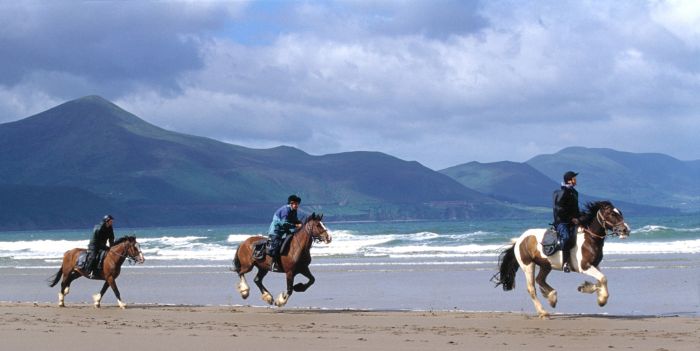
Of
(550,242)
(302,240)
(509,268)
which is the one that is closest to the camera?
(550,242)

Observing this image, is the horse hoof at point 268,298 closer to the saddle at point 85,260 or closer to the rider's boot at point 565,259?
the saddle at point 85,260

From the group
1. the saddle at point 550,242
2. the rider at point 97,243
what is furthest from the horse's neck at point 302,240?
the saddle at point 550,242

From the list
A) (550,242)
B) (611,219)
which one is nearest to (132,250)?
(550,242)

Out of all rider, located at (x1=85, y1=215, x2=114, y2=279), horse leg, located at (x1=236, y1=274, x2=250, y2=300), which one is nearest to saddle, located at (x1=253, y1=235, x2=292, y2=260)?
horse leg, located at (x1=236, y1=274, x2=250, y2=300)

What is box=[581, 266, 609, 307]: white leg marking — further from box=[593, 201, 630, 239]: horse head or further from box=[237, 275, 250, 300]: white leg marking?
box=[237, 275, 250, 300]: white leg marking

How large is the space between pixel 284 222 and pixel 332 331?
469cm

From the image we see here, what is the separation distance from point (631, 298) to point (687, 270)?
24.4 feet

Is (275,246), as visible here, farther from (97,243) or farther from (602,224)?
(602,224)

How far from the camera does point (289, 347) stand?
12.8m

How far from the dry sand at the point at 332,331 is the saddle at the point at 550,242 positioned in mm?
1015

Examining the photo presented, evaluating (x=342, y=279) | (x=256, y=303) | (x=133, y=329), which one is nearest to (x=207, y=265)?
(x=342, y=279)

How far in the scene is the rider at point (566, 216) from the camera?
16380mm

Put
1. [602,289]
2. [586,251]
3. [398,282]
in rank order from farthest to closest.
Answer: [398,282], [586,251], [602,289]

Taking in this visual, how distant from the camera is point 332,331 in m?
14.9
